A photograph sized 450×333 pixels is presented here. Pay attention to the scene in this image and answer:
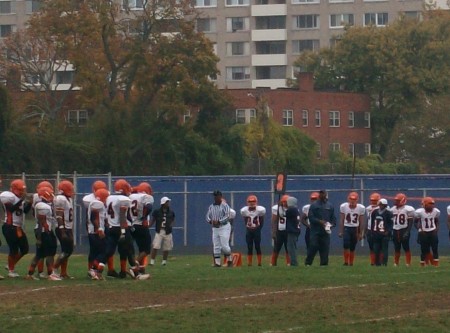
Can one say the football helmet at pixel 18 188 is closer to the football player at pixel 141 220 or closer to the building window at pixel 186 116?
the football player at pixel 141 220

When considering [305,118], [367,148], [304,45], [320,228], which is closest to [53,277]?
[320,228]

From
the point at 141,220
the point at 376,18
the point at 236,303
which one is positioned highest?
the point at 376,18

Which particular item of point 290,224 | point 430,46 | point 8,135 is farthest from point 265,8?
point 290,224

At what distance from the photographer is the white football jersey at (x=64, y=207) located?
A: 20.0m

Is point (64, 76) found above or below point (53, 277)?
above

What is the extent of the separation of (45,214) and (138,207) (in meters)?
1.91

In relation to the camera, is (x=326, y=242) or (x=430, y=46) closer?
(x=326, y=242)

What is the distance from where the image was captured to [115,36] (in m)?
63.2

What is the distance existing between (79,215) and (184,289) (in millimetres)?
21721

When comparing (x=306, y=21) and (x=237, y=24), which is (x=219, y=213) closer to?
(x=237, y=24)

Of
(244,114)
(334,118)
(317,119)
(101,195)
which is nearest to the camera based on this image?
(101,195)

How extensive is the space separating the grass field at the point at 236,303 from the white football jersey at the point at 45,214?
1.00 m

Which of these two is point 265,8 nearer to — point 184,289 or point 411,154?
point 411,154

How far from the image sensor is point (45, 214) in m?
19.8
